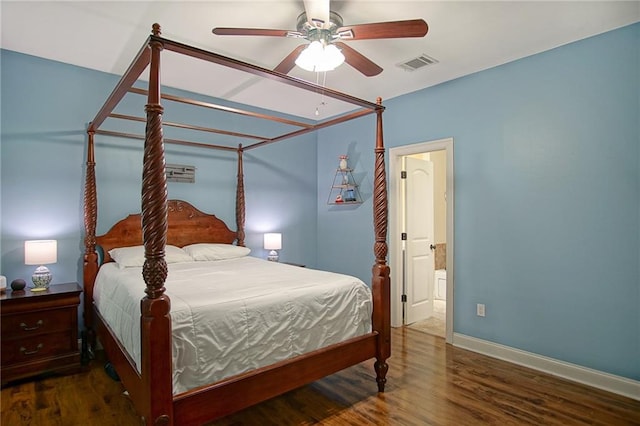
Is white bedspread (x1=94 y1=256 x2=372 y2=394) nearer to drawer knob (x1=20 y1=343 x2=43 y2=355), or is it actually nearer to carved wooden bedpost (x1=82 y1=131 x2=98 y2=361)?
carved wooden bedpost (x1=82 y1=131 x2=98 y2=361)

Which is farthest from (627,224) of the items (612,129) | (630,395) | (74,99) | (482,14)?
(74,99)

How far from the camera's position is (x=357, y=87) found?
157 inches

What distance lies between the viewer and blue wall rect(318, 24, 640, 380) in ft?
8.82

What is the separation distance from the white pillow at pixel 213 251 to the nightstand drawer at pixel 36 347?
1.27 metres

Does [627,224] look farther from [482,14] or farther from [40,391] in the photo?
[40,391]

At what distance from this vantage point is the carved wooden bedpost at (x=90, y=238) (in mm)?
3303

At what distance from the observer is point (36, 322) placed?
283cm

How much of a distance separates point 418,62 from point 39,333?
13.2ft

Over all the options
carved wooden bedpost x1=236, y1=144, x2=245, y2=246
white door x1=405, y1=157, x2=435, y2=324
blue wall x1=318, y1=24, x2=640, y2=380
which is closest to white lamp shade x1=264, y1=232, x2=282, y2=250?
carved wooden bedpost x1=236, y1=144, x2=245, y2=246

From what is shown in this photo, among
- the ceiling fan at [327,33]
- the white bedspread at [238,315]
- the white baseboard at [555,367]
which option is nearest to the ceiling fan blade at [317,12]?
the ceiling fan at [327,33]

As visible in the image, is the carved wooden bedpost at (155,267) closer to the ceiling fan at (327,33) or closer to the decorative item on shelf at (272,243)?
the ceiling fan at (327,33)

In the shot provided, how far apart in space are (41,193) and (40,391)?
67.5 inches

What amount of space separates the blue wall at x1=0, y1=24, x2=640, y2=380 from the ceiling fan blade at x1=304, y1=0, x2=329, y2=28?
2.08 metres

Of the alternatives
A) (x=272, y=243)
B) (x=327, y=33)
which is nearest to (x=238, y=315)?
(x=327, y=33)
